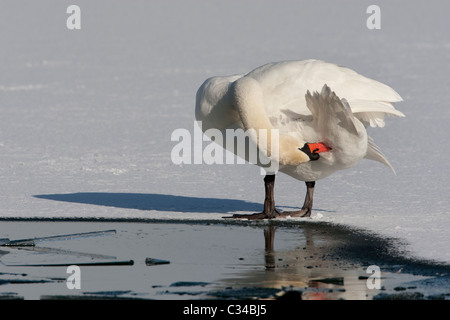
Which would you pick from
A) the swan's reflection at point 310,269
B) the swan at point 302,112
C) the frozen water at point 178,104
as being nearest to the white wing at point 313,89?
the swan at point 302,112

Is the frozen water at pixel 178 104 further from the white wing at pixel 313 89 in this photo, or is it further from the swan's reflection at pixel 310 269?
the white wing at pixel 313 89

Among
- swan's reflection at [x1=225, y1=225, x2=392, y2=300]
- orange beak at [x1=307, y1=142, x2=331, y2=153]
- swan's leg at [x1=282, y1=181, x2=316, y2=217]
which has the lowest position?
swan's reflection at [x1=225, y1=225, x2=392, y2=300]

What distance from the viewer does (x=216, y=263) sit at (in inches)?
250

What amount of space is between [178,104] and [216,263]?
28.8 feet

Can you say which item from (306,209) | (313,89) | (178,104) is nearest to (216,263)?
(306,209)

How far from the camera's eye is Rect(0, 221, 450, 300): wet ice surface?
548cm

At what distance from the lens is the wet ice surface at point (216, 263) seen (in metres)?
5.48

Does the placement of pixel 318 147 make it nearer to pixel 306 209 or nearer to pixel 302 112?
pixel 302 112

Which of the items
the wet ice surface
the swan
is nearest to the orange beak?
the swan

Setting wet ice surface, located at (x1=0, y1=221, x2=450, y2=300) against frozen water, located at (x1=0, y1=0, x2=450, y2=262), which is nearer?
wet ice surface, located at (x1=0, y1=221, x2=450, y2=300)

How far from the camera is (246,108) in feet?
25.0

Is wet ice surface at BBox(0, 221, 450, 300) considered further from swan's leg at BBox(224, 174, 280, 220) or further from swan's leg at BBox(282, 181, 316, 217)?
swan's leg at BBox(282, 181, 316, 217)

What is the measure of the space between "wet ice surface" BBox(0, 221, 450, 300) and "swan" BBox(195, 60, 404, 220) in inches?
23.3
